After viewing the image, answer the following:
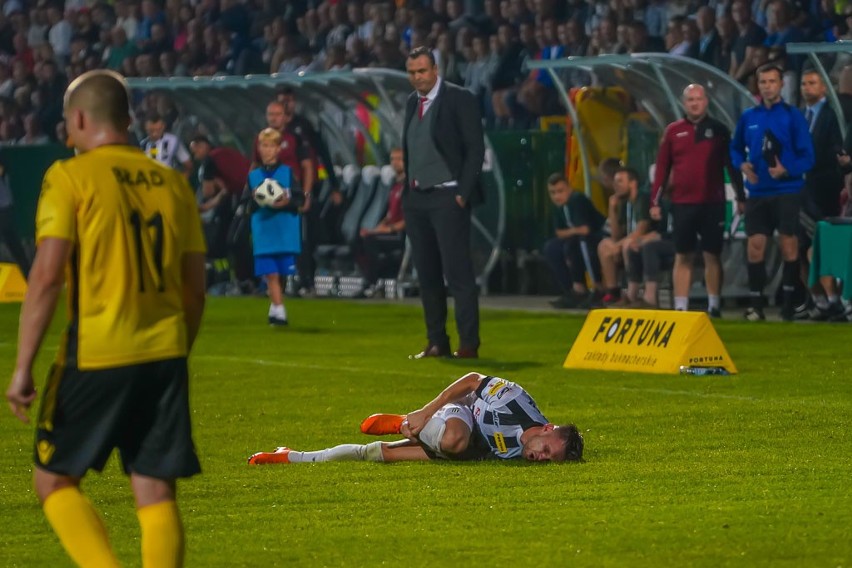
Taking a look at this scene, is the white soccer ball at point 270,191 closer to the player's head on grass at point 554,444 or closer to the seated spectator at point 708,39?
the seated spectator at point 708,39

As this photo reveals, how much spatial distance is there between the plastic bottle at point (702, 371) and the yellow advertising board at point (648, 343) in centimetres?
3

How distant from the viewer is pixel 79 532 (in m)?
5.64

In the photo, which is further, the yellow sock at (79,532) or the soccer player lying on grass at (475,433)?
the soccer player lying on grass at (475,433)

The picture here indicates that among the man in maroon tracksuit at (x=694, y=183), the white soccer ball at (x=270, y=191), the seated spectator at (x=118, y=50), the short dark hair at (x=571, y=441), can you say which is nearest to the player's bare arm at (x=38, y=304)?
the short dark hair at (x=571, y=441)

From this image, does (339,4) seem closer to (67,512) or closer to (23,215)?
(23,215)

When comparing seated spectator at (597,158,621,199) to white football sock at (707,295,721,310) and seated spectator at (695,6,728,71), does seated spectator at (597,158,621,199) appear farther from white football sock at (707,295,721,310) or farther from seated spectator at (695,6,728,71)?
white football sock at (707,295,721,310)

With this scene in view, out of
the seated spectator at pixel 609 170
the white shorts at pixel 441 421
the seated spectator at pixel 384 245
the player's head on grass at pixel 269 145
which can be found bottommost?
the seated spectator at pixel 384 245

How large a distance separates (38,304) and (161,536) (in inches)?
Answer: 29.4

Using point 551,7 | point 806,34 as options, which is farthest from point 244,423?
point 551,7

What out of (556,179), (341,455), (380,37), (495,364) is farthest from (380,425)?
(380,37)

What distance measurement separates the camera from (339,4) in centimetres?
2989

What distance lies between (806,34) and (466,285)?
7608 mm

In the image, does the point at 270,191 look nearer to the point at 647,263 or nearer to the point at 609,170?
the point at 647,263

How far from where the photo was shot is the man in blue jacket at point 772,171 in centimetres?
1784
